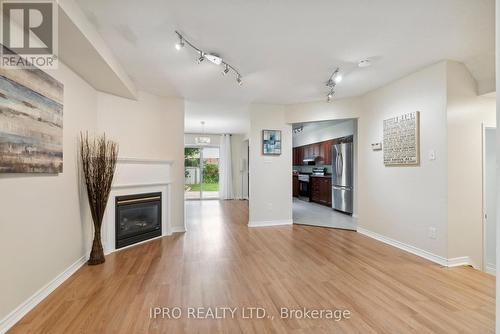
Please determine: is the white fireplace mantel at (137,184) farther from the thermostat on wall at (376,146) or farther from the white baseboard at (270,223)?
the thermostat on wall at (376,146)

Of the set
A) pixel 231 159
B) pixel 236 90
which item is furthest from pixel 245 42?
pixel 231 159

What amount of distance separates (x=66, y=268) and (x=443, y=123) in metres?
4.70

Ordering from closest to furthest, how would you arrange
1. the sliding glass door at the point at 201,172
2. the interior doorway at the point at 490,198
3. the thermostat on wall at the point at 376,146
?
1. the interior doorway at the point at 490,198
2. the thermostat on wall at the point at 376,146
3. the sliding glass door at the point at 201,172

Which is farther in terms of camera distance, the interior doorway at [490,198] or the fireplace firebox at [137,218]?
the fireplace firebox at [137,218]

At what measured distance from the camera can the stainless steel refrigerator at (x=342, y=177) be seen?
19.2 ft

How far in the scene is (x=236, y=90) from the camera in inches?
158

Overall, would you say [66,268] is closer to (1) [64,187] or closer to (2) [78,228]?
(2) [78,228]

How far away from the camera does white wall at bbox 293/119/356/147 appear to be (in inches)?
246

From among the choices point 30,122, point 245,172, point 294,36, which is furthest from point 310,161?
point 30,122

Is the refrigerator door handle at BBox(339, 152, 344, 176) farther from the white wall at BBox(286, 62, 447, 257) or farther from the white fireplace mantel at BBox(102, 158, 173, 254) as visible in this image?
the white fireplace mantel at BBox(102, 158, 173, 254)

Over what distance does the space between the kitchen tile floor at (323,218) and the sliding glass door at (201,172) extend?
12.8 ft

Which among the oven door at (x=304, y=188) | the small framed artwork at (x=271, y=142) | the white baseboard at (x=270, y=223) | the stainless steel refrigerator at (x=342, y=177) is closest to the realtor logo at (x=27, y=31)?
the small framed artwork at (x=271, y=142)

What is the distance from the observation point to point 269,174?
491cm

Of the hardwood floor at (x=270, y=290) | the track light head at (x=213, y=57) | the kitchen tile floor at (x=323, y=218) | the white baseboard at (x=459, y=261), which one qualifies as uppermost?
the track light head at (x=213, y=57)
